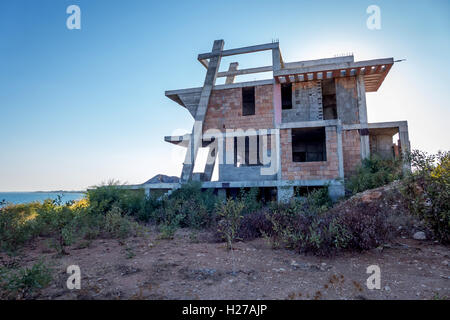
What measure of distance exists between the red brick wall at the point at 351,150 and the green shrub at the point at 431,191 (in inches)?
286

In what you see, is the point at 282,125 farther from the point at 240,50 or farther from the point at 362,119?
A: the point at 240,50

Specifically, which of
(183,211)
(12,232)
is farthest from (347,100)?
(12,232)

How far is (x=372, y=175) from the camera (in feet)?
32.2

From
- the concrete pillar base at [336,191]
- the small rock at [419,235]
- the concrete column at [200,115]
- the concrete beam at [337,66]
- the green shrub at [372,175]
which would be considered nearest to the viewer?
the small rock at [419,235]

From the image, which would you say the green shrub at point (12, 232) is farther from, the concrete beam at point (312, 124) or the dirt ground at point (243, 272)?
the concrete beam at point (312, 124)

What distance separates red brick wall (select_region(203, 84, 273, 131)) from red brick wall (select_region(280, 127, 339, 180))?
220 cm

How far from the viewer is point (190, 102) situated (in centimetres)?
1438

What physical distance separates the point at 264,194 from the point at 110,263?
9869 millimetres

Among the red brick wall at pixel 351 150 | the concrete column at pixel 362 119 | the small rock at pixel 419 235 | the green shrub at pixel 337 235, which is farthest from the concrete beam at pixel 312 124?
the green shrub at pixel 337 235

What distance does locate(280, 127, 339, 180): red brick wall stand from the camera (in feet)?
35.0

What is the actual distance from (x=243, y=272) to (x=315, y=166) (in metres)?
8.20

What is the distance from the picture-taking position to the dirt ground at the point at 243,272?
285 cm
